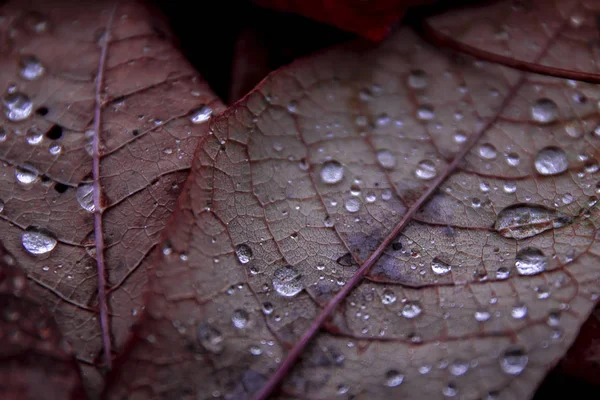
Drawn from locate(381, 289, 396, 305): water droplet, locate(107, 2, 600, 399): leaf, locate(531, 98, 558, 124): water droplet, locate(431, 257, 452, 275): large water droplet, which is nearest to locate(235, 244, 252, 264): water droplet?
locate(107, 2, 600, 399): leaf

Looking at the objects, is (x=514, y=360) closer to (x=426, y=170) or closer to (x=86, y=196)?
(x=426, y=170)

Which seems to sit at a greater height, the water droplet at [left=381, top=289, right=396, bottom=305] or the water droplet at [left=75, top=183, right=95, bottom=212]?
the water droplet at [left=75, top=183, right=95, bottom=212]

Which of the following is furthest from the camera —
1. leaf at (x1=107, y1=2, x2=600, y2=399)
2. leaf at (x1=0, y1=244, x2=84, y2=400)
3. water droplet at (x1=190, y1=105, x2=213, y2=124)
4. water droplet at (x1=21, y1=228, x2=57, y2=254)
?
water droplet at (x1=190, y1=105, x2=213, y2=124)

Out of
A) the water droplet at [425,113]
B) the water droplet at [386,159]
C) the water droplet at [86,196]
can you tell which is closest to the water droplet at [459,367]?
the water droplet at [386,159]

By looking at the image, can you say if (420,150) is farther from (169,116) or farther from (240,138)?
(169,116)

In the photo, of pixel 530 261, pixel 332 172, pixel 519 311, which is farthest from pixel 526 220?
pixel 332 172

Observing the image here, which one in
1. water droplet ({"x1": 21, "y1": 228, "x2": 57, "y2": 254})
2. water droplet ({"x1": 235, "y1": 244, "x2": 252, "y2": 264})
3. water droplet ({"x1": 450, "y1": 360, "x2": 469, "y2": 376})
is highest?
water droplet ({"x1": 235, "y1": 244, "x2": 252, "y2": 264})

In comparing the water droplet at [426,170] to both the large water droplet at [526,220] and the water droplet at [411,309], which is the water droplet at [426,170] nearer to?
the large water droplet at [526,220]

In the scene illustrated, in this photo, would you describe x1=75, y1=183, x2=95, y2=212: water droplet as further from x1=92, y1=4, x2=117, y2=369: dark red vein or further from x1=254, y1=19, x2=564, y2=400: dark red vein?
x1=254, y1=19, x2=564, y2=400: dark red vein
